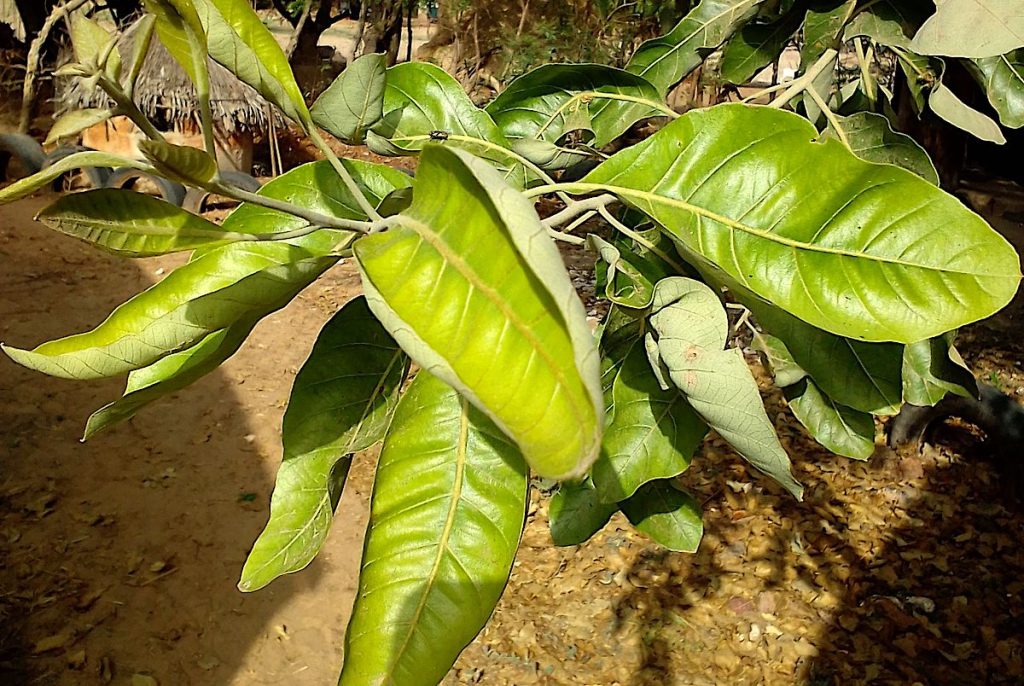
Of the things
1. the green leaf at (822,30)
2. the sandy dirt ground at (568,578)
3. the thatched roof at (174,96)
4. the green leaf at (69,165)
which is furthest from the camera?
the thatched roof at (174,96)

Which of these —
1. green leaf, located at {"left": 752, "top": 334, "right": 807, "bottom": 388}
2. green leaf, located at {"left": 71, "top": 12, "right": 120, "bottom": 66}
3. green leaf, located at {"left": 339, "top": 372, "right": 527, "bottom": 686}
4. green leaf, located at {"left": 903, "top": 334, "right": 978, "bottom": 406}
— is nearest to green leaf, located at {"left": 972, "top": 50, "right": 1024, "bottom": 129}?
green leaf, located at {"left": 903, "top": 334, "right": 978, "bottom": 406}

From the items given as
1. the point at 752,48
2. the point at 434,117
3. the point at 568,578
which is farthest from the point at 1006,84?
the point at 568,578

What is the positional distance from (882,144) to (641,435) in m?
0.52

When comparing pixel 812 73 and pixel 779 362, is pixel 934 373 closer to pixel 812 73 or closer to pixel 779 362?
pixel 779 362

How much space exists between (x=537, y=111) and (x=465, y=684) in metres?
2.41

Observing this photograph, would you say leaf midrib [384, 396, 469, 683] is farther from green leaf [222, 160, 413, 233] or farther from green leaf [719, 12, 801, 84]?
green leaf [719, 12, 801, 84]

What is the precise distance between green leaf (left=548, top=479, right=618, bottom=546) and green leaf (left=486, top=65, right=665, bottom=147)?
18.4 inches

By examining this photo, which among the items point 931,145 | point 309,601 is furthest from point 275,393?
point 931,145

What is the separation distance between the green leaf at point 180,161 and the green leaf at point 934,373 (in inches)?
34.4

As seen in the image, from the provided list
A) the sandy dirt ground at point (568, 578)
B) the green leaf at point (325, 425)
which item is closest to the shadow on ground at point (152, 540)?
the sandy dirt ground at point (568, 578)

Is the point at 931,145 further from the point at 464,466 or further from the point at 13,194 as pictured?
the point at 13,194

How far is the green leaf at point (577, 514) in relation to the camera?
3.34 ft

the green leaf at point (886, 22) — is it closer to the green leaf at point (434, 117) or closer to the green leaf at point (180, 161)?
the green leaf at point (434, 117)

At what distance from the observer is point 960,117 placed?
114 cm
